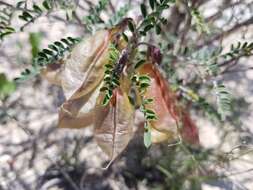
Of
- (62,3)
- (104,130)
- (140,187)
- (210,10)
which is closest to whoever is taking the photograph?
(104,130)

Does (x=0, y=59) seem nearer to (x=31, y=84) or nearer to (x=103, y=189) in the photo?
(x=31, y=84)

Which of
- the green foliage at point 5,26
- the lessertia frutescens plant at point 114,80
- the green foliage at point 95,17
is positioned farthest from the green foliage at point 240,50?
the green foliage at point 5,26

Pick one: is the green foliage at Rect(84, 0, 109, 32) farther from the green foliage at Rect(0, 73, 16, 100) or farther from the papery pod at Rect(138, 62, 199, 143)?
the green foliage at Rect(0, 73, 16, 100)

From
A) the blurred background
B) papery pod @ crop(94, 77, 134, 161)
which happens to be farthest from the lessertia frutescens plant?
the blurred background

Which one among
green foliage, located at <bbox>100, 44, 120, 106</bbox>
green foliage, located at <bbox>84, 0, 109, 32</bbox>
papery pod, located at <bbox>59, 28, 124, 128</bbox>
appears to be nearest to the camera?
green foliage, located at <bbox>100, 44, 120, 106</bbox>

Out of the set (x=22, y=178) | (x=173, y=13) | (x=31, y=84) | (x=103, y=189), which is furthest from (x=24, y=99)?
(x=173, y=13)

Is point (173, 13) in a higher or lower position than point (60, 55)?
higher
